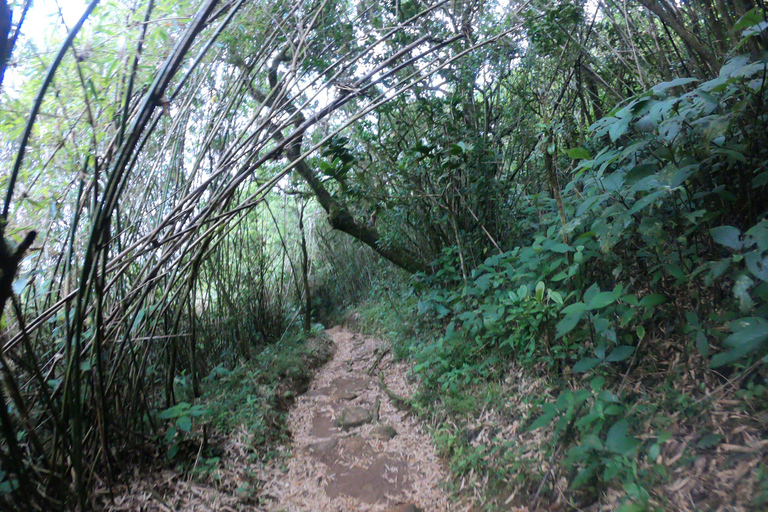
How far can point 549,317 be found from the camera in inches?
104

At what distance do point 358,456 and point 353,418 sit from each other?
51cm

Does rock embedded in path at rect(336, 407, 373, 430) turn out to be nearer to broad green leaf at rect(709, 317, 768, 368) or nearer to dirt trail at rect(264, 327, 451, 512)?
dirt trail at rect(264, 327, 451, 512)

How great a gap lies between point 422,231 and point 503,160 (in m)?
1.11

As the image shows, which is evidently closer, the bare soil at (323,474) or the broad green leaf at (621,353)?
the broad green leaf at (621,353)

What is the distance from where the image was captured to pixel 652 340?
2.15 meters

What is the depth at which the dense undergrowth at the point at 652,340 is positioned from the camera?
154 centimetres

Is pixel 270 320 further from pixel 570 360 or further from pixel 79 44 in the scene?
pixel 79 44

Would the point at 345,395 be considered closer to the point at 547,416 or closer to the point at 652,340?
the point at 547,416

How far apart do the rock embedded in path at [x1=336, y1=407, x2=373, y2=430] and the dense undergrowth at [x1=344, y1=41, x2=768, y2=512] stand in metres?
0.66

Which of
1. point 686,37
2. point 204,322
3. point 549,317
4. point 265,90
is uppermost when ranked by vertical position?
point 265,90

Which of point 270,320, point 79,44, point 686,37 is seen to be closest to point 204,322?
point 270,320

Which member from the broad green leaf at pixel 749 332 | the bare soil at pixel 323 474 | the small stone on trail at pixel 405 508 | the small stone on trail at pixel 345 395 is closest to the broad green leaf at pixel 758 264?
the broad green leaf at pixel 749 332

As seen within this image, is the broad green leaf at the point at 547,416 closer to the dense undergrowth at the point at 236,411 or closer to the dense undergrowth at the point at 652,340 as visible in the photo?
the dense undergrowth at the point at 652,340

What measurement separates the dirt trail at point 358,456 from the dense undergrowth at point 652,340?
0.67ft
